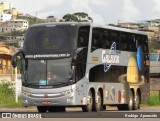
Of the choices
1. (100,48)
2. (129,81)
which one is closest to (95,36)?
(100,48)

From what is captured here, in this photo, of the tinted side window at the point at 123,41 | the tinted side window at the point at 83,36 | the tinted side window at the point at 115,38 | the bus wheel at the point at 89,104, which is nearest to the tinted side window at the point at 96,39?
the tinted side window at the point at 83,36

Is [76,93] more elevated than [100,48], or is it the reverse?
[100,48]

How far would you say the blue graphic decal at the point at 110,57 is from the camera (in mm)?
29339

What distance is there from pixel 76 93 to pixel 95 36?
3103 millimetres

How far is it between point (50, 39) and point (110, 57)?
13.9 ft

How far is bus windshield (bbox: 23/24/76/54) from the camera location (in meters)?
26.7

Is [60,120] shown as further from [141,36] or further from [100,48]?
[141,36]

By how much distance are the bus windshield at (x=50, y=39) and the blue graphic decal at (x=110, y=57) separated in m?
2.93

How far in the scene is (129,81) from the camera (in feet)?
107

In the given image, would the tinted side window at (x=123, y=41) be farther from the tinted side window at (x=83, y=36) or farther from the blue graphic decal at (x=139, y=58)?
the tinted side window at (x=83, y=36)

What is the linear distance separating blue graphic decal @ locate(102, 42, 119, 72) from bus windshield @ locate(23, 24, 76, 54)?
2932 mm

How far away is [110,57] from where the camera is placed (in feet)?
98.3

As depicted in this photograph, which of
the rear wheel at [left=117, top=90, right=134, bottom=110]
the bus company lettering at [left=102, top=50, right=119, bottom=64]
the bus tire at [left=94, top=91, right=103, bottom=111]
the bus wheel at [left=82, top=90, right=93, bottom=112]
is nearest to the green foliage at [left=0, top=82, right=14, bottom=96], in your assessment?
the rear wheel at [left=117, top=90, right=134, bottom=110]

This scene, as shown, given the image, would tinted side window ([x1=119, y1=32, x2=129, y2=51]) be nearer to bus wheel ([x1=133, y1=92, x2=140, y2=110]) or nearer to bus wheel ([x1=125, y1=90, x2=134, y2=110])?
bus wheel ([x1=125, y1=90, x2=134, y2=110])
